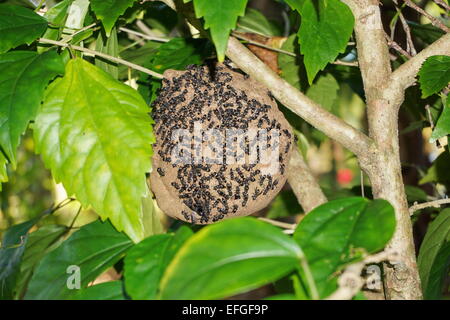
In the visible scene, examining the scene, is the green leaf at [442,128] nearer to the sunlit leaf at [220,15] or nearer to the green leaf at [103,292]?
the sunlit leaf at [220,15]

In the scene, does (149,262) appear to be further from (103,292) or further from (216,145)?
(216,145)

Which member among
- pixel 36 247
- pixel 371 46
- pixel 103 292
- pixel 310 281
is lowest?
pixel 36 247

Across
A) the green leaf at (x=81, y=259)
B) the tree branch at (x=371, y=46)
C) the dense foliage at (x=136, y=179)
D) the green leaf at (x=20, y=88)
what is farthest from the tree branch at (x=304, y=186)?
the green leaf at (x=20, y=88)

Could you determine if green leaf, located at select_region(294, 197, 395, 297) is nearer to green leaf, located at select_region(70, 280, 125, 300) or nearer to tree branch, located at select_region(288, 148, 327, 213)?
green leaf, located at select_region(70, 280, 125, 300)

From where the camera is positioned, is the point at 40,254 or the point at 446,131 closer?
the point at 446,131

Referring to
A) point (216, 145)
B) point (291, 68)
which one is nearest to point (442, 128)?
point (216, 145)

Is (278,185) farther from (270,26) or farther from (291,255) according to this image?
(270,26)

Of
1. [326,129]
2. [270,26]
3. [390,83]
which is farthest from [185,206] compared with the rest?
[270,26]
